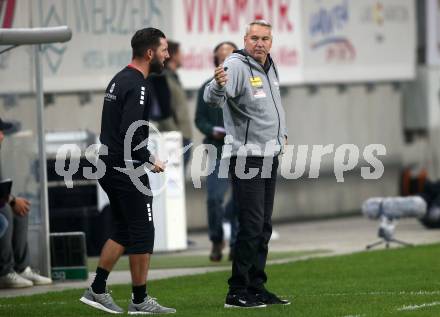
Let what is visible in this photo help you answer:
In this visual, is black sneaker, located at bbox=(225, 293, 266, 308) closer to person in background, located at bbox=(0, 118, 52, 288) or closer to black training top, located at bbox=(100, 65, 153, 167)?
black training top, located at bbox=(100, 65, 153, 167)

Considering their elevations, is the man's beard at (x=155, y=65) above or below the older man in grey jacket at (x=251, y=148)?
above

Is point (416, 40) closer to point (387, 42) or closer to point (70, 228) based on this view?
point (387, 42)

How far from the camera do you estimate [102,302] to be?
35.6ft

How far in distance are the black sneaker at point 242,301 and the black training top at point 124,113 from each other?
1.25 metres

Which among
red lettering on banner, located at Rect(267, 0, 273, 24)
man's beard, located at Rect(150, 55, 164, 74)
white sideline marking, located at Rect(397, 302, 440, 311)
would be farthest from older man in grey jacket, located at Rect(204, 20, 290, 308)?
red lettering on banner, located at Rect(267, 0, 273, 24)

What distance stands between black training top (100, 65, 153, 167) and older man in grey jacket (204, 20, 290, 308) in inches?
22.0

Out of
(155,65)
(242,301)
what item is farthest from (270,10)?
(242,301)

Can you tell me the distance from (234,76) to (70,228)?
635cm

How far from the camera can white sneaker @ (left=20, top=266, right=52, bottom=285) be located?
13938 millimetres

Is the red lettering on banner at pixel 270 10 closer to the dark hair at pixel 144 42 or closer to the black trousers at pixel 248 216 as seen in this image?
the black trousers at pixel 248 216

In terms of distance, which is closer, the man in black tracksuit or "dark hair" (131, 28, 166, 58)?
the man in black tracksuit

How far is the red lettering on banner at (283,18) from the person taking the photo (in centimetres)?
2166

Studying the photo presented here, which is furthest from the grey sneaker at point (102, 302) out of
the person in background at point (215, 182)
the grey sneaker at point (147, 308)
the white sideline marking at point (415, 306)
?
the person in background at point (215, 182)

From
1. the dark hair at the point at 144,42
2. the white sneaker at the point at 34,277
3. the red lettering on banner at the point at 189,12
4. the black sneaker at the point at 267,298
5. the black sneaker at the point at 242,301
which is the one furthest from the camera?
the red lettering on banner at the point at 189,12
